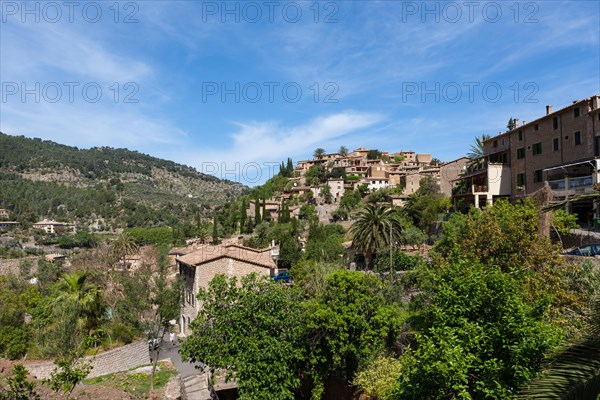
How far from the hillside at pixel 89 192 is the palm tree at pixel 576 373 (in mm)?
121389

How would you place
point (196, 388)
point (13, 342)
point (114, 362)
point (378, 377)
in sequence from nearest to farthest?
1. point (378, 377)
2. point (196, 388)
3. point (114, 362)
4. point (13, 342)

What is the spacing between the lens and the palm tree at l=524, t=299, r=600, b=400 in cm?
387

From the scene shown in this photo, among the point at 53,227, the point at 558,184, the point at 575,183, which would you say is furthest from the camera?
the point at 53,227

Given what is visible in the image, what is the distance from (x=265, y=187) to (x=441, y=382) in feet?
334

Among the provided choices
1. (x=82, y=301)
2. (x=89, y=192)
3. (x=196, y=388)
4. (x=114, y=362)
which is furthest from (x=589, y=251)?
(x=89, y=192)

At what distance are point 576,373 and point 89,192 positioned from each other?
16239 cm

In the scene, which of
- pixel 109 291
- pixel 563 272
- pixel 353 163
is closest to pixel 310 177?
pixel 353 163

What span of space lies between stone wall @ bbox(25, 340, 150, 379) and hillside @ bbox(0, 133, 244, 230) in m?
99.1

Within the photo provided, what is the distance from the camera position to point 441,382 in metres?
7.95

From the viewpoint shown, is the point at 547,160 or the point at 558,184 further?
the point at 547,160

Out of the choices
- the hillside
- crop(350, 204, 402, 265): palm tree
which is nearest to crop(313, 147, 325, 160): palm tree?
the hillside

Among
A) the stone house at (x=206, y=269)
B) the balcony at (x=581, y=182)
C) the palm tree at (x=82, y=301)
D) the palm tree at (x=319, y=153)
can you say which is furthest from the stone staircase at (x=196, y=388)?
the palm tree at (x=319, y=153)

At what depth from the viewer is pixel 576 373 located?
394 cm

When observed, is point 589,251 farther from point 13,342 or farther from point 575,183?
point 13,342
